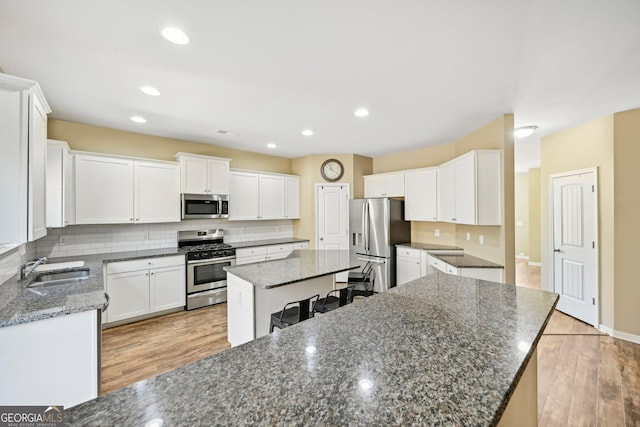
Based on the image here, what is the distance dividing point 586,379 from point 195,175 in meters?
4.96

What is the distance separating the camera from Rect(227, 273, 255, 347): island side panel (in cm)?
244

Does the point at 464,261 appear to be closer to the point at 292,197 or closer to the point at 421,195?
the point at 421,195

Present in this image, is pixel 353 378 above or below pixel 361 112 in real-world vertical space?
below

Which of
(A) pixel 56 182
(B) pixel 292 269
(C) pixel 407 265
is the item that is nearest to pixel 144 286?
(A) pixel 56 182

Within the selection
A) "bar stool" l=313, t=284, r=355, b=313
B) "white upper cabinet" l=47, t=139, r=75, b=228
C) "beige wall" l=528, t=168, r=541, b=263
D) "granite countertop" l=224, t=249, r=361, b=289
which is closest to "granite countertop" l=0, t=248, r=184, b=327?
"white upper cabinet" l=47, t=139, r=75, b=228

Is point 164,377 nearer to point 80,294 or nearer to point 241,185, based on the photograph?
point 80,294

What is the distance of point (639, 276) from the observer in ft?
9.77

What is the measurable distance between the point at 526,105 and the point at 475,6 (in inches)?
74.0

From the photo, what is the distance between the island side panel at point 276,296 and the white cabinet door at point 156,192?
2.26 metres

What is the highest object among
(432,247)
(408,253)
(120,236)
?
(120,236)

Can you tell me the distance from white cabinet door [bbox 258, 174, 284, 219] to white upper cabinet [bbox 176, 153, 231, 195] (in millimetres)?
759

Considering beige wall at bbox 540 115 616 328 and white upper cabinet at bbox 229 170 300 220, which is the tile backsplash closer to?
white upper cabinet at bbox 229 170 300 220

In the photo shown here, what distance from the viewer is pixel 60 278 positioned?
2.54 metres

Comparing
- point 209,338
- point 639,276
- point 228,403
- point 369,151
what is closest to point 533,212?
point 639,276
